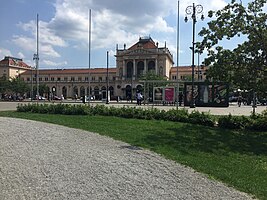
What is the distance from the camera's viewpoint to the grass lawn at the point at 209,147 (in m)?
7.43

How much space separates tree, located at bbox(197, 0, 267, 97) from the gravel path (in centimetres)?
656

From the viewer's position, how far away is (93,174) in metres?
6.97

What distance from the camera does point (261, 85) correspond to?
13.8 metres

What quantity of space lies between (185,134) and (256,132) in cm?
416

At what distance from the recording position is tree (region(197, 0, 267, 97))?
1359cm

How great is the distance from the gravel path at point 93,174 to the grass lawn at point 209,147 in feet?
1.88

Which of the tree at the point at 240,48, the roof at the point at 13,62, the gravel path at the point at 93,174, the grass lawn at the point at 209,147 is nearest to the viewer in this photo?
the gravel path at the point at 93,174

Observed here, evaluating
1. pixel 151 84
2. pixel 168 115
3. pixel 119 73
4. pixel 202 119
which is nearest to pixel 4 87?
pixel 119 73

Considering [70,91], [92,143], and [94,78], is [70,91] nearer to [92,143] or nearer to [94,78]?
[94,78]

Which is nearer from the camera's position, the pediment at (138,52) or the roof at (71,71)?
the pediment at (138,52)

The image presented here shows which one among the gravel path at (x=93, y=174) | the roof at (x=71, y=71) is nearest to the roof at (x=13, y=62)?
the roof at (x=71, y=71)

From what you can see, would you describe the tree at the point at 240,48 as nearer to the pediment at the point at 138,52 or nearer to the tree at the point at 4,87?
the tree at the point at 4,87

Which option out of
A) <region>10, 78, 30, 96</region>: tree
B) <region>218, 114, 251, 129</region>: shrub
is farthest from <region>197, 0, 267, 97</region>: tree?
<region>10, 78, 30, 96</region>: tree

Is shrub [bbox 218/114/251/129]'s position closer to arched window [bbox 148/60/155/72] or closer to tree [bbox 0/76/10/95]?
tree [bbox 0/76/10/95]
